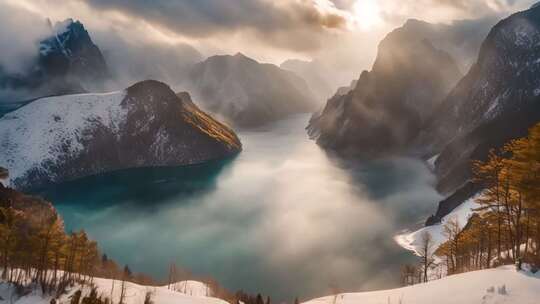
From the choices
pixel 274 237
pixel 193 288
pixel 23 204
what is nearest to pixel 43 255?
pixel 193 288

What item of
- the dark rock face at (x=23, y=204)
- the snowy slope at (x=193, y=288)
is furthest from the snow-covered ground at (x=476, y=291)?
the dark rock face at (x=23, y=204)

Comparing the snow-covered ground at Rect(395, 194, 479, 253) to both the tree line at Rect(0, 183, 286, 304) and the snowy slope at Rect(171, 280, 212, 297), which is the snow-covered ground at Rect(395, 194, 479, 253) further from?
the tree line at Rect(0, 183, 286, 304)

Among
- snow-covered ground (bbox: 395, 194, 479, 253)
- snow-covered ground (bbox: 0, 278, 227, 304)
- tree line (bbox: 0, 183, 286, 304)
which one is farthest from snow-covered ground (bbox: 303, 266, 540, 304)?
snow-covered ground (bbox: 395, 194, 479, 253)

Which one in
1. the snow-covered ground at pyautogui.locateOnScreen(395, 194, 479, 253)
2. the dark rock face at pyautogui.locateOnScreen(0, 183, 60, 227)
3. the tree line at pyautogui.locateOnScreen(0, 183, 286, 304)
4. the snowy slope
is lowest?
the snowy slope

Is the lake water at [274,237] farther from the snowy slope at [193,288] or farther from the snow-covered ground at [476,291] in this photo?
the snow-covered ground at [476,291]

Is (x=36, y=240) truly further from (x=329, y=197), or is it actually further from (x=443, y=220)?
(x=329, y=197)

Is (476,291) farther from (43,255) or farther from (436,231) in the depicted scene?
(436,231)
